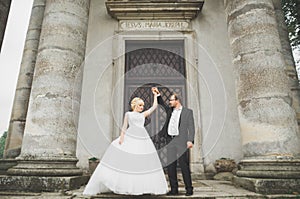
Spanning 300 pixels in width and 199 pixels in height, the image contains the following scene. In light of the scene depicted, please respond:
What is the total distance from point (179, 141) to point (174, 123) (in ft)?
1.03

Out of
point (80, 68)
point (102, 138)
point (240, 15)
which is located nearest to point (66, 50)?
point (80, 68)

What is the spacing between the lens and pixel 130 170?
10.3ft

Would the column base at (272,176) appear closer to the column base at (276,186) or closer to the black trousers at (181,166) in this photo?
the column base at (276,186)

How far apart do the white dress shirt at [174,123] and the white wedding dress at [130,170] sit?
433 millimetres

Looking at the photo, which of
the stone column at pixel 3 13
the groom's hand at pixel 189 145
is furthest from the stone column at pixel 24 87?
the groom's hand at pixel 189 145

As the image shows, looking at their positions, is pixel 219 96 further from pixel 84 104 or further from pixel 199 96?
pixel 84 104

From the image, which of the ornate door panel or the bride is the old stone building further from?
the bride

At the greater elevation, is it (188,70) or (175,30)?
(175,30)

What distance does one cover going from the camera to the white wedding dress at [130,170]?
307 centimetres

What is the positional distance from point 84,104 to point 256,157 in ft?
16.8

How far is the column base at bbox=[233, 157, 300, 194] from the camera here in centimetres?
358

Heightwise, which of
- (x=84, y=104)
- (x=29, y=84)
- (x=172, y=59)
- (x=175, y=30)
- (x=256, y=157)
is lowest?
(x=256, y=157)

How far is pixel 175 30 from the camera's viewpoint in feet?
25.3

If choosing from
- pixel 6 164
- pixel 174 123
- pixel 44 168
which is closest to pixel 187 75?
pixel 174 123
